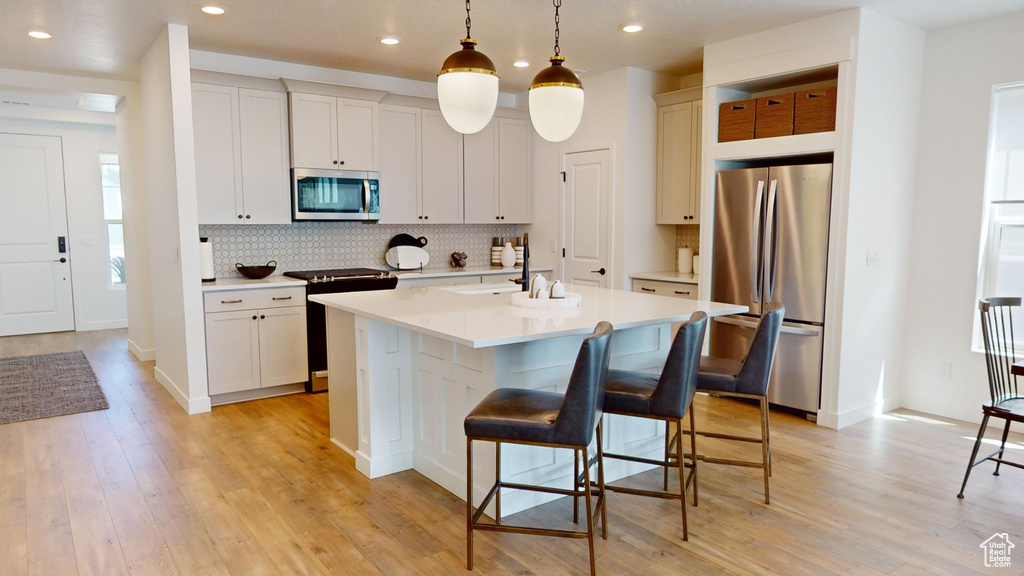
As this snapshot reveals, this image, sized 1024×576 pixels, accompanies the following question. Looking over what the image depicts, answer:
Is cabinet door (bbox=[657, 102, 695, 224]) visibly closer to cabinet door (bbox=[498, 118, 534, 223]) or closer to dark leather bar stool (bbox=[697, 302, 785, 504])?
cabinet door (bbox=[498, 118, 534, 223])

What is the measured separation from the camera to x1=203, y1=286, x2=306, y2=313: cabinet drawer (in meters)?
4.56

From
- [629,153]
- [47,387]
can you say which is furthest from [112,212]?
[629,153]

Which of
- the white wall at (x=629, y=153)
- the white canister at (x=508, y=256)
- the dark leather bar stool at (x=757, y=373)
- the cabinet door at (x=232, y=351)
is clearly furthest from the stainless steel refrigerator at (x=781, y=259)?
the cabinet door at (x=232, y=351)

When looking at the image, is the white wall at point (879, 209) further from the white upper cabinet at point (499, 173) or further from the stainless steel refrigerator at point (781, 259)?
the white upper cabinet at point (499, 173)

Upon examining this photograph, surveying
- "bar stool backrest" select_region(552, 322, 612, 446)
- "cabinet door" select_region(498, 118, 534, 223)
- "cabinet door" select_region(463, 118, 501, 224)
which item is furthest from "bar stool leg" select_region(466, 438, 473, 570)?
"cabinet door" select_region(498, 118, 534, 223)

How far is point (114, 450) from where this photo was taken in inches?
148

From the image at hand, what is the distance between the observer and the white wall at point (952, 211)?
13.5 ft

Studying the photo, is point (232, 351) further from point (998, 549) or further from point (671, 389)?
point (998, 549)

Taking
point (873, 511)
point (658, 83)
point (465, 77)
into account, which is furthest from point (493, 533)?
point (658, 83)

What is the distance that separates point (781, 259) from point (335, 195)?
11.3ft

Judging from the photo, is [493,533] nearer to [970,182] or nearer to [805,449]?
[805,449]

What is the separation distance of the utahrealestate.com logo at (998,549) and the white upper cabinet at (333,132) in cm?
469

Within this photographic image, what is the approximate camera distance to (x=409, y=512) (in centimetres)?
292

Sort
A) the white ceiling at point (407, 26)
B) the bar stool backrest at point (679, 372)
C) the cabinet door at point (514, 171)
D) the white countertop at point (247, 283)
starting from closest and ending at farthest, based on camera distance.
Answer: the bar stool backrest at point (679, 372)
the white ceiling at point (407, 26)
the white countertop at point (247, 283)
the cabinet door at point (514, 171)
